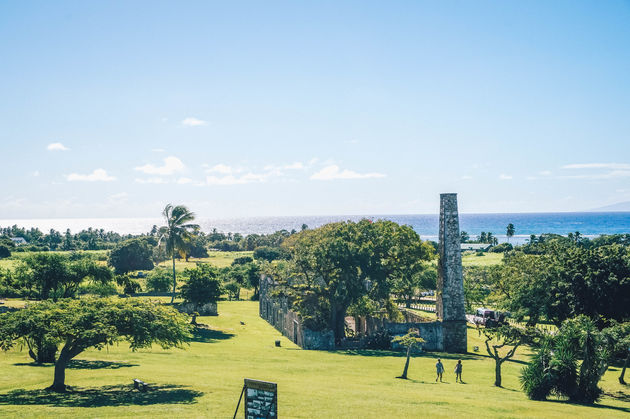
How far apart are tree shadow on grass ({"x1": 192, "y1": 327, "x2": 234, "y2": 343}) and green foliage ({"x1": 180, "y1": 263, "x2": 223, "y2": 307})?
17.6ft

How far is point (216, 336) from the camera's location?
4506 centimetres

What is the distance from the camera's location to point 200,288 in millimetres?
53281

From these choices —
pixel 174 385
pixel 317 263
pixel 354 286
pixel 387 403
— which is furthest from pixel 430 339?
pixel 174 385

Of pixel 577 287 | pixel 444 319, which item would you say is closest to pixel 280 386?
pixel 444 319

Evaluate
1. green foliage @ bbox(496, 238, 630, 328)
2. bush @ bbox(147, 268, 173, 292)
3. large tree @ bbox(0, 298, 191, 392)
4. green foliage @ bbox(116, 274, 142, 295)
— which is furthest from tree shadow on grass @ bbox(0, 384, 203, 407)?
bush @ bbox(147, 268, 173, 292)

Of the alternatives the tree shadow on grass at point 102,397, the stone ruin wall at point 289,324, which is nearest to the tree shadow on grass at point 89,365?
the tree shadow on grass at point 102,397

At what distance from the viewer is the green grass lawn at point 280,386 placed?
821 inches

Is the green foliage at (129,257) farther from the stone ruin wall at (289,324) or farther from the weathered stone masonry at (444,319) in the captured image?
the weathered stone masonry at (444,319)

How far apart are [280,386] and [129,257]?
90.8 meters

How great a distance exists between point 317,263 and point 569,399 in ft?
75.0

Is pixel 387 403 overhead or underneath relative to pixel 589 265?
underneath

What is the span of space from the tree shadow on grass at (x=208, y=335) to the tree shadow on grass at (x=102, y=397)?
60.6 ft

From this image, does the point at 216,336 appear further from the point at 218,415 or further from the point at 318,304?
the point at 218,415

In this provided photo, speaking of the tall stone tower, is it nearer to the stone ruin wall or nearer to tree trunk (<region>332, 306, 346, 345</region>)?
tree trunk (<region>332, 306, 346, 345</region>)
